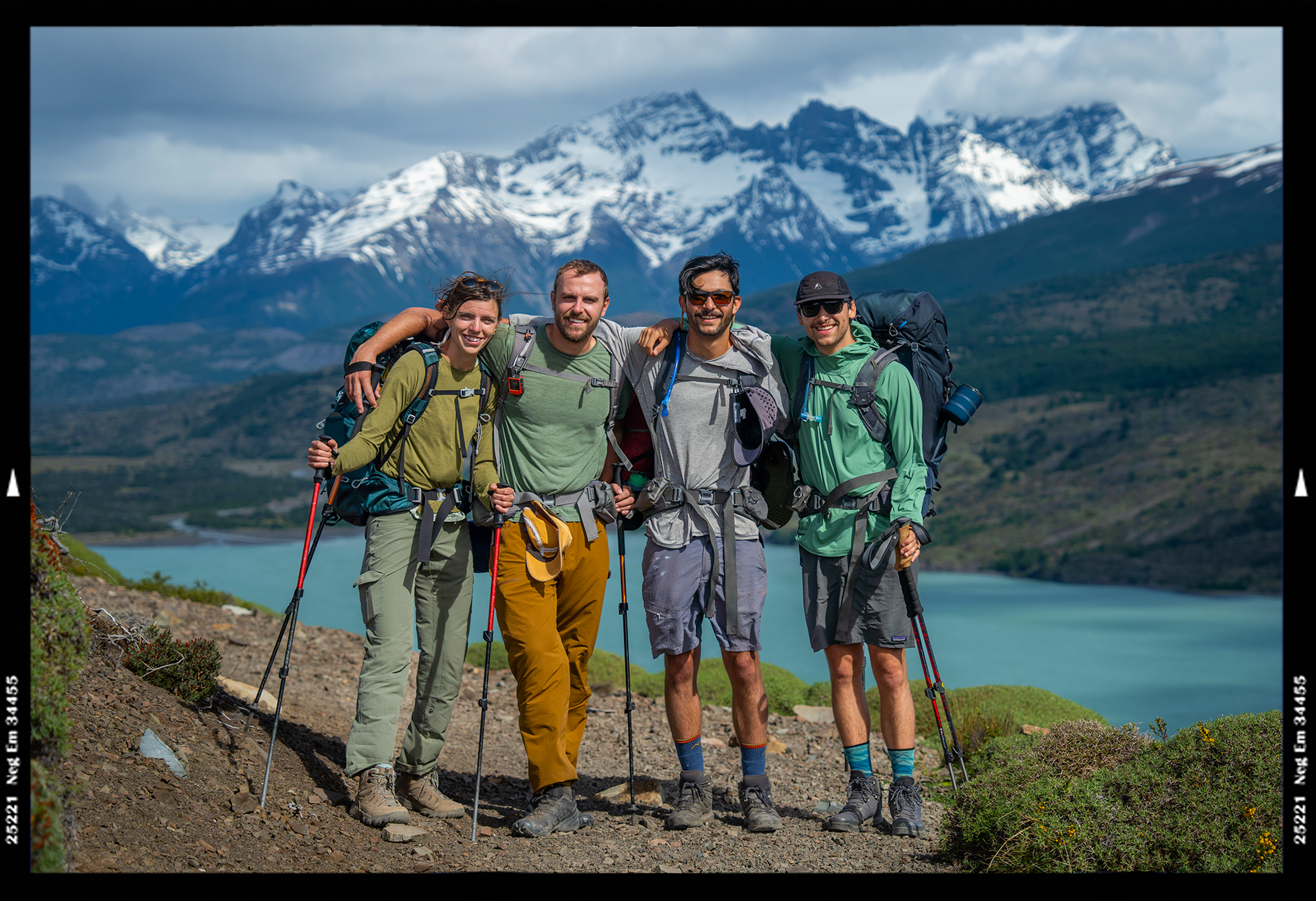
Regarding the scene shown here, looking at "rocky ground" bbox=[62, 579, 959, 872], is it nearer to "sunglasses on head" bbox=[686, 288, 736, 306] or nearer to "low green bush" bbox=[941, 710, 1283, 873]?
"low green bush" bbox=[941, 710, 1283, 873]

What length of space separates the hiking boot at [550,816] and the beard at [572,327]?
98.9 inches

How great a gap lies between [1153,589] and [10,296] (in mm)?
104285

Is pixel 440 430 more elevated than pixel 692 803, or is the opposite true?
pixel 440 430

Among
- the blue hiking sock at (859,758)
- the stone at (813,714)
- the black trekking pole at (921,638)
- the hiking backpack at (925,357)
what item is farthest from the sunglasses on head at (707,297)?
the stone at (813,714)

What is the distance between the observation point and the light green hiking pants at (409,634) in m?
5.54

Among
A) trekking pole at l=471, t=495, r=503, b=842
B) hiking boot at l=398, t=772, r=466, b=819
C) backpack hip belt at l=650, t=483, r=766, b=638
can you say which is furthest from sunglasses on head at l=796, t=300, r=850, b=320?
hiking boot at l=398, t=772, r=466, b=819

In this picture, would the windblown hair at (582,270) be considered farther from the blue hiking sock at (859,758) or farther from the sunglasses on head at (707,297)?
the blue hiking sock at (859,758)

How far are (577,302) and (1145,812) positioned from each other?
4.03 m

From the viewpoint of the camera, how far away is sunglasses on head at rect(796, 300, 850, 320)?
5.67 m

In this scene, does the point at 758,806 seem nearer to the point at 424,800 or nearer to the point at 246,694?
the point at 424,800

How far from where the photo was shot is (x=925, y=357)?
618 cm

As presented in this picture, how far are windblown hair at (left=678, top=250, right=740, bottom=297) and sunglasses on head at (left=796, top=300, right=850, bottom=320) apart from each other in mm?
396

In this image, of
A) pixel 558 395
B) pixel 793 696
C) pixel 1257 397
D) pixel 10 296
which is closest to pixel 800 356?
pixel 558 395

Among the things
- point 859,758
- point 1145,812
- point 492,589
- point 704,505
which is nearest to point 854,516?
point 704,505
